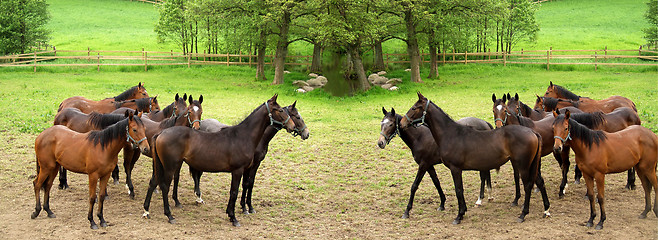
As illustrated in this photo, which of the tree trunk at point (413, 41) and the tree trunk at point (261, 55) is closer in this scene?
the tree trunk at point (413, 41)

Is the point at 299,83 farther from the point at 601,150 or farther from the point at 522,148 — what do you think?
the point at 601,150

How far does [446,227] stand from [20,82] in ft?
86.1

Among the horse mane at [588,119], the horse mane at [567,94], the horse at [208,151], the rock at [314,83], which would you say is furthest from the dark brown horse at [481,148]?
the rock at [314,83]

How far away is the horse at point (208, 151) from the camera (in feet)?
29.5

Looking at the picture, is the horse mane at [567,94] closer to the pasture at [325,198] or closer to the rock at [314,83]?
the pasture at [325,198]

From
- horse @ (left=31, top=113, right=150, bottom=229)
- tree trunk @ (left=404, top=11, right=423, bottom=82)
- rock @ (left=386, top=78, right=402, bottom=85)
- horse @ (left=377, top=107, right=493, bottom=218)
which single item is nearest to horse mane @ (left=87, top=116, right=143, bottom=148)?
horse @ (left=31, top=113, right=150, bottom=229)

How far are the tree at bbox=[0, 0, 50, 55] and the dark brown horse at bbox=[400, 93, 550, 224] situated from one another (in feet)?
113

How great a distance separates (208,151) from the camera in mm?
9039

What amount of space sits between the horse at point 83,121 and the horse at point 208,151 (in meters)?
1.76

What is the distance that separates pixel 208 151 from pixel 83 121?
3977mm

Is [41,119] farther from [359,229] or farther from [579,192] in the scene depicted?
[579,192]

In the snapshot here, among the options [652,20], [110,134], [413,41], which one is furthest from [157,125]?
[652,20]

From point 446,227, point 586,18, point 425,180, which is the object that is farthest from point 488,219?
point 586,18

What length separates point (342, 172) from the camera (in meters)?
12.5
